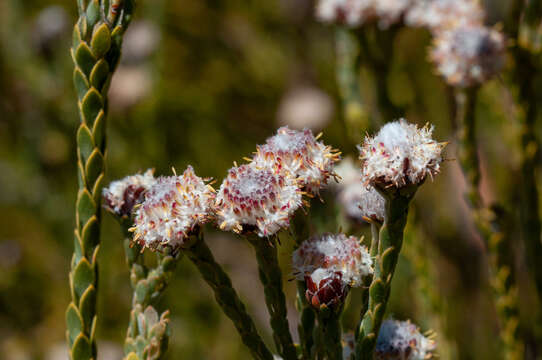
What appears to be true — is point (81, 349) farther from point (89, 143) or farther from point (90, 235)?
point (89, 143)

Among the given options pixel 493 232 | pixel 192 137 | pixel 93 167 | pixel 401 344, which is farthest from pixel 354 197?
pixel 192 137

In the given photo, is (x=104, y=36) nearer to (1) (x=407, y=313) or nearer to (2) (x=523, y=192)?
(2) (x=523, y=192)

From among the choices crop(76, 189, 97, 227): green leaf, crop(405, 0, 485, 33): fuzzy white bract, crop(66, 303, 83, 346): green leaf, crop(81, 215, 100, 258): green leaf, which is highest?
crop(405, 0, 485, 33): fuzzy white bract

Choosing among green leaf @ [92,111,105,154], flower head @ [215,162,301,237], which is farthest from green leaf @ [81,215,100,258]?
flower head @ [215,162,301,237]

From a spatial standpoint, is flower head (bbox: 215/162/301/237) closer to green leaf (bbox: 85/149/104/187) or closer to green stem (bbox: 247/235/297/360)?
green stem (bbox: 247/235/297/360)

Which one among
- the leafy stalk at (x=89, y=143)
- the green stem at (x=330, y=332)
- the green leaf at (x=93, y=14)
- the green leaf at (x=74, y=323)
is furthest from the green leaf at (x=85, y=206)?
the green stem at (x=330, y=332)

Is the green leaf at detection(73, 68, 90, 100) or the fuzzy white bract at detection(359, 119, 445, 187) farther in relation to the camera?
the green leaf at detection(73, 68, 90, 100)
